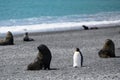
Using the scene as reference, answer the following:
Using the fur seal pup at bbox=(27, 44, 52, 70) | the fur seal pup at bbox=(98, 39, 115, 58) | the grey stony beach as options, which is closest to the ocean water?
the grey stony beach

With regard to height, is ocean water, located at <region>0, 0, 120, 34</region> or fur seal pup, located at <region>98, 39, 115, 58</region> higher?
ocean water, located at <region>0, 0, 120, 34</region>

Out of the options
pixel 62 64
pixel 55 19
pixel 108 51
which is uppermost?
pixel 55 19

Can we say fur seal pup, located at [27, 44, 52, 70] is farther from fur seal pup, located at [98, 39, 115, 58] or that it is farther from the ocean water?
the ocean water

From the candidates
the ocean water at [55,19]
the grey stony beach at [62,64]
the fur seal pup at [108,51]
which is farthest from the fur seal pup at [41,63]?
the ocean water at [55,19]

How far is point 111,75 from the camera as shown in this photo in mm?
14422

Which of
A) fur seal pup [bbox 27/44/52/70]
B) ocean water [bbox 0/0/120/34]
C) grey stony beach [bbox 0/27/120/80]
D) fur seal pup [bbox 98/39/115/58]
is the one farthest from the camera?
ocean water [bbox 0/0/120/34]

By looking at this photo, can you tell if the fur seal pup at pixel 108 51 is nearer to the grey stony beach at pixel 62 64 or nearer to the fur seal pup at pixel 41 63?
the grey stony beach at pixel 62 64

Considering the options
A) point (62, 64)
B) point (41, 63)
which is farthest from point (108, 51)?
point (41, 63)

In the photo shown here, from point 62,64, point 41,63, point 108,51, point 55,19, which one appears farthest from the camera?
point 55,19

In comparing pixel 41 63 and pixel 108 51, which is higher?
pixel 108 51

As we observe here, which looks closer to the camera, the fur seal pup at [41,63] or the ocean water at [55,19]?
the fur seal pup at [41,63]

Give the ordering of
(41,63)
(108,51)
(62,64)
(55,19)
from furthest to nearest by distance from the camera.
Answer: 1. (55,19)
2. (108,51)
3. (62,64)
4. (41,63)

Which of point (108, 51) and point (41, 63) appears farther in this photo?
point (108, 51)

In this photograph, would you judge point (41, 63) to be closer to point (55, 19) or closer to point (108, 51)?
point (108, 51)
